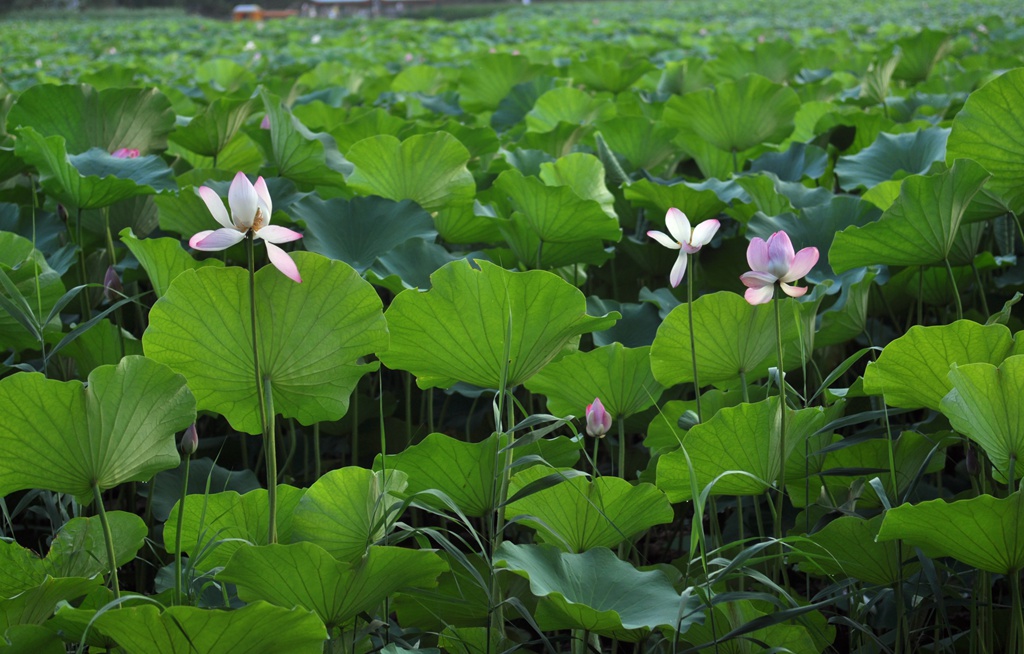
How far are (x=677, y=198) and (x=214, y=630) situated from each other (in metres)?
1.07

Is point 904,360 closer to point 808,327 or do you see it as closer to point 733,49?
point 808,327

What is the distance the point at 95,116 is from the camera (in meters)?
1.85

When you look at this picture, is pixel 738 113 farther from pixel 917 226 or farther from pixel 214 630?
pixel 214 630

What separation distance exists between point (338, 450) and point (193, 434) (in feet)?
2.33

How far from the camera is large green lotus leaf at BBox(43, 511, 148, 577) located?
96cm

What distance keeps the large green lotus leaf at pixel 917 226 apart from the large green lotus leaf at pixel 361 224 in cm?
62

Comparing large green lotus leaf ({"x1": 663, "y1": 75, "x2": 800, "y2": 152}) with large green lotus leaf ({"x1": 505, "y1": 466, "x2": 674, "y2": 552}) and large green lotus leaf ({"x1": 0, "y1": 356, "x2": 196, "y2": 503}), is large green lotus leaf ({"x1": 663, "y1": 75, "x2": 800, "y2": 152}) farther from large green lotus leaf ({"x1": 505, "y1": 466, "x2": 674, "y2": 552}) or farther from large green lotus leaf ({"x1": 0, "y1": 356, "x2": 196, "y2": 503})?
large green lotus leaf ({"x1": 0, "y1": 356, "x2": 196, "y2": 503})

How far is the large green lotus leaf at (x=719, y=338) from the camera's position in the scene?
114 centimetres

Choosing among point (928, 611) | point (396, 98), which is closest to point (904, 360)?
point (928, 611)

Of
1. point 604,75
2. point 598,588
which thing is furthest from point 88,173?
point 604,75

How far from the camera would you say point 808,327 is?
4.07ft

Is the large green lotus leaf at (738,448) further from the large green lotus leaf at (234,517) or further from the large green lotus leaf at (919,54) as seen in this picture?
the large green lotus leaf at (919,54)

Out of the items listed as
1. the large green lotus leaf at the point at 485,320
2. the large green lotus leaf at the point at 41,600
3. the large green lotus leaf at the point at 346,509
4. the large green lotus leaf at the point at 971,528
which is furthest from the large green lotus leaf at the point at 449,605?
the large green lotus leaf at the point at 971,528

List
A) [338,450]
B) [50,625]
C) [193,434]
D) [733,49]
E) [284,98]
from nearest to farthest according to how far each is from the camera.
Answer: [50,625], [193,434], [338,450], [284,98], [733,49]
